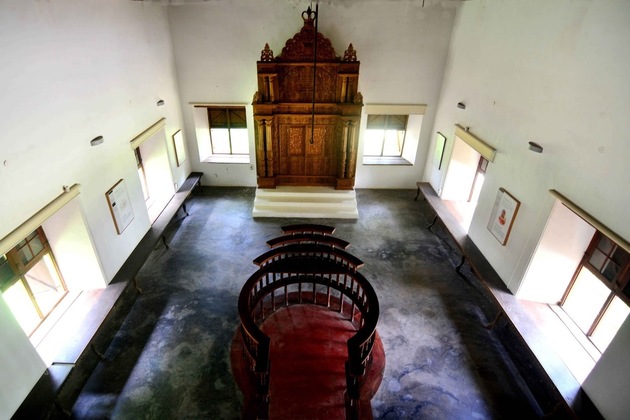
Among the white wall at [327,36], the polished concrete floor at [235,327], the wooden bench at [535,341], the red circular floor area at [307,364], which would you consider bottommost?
the polished concrete floor at [235,327]

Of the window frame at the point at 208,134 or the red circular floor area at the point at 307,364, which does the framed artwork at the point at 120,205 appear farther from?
the window frame at the point at 208,134

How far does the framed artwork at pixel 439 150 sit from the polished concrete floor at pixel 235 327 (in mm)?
1886

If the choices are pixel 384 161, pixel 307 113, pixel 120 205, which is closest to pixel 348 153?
pixel 307 113

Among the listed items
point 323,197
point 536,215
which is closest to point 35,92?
point 323,197

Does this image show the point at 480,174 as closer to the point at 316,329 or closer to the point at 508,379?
the point at 508,379

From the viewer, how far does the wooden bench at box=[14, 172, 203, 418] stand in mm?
3949

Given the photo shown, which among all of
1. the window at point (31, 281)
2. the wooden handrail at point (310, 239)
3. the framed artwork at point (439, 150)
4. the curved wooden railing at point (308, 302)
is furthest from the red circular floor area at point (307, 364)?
the framed artwork at point (439, 150)

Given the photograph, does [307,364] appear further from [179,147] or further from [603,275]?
[179,147]

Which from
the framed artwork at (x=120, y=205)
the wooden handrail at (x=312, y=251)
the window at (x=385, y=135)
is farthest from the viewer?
the window at (x=385, y=135)

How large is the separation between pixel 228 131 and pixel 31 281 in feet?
20.5

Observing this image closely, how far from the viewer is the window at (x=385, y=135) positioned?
967cm

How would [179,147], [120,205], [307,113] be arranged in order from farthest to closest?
[179,147], [307,113], [120,205]

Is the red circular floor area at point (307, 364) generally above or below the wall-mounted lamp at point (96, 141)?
below

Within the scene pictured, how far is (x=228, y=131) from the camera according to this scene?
9.87 meters
